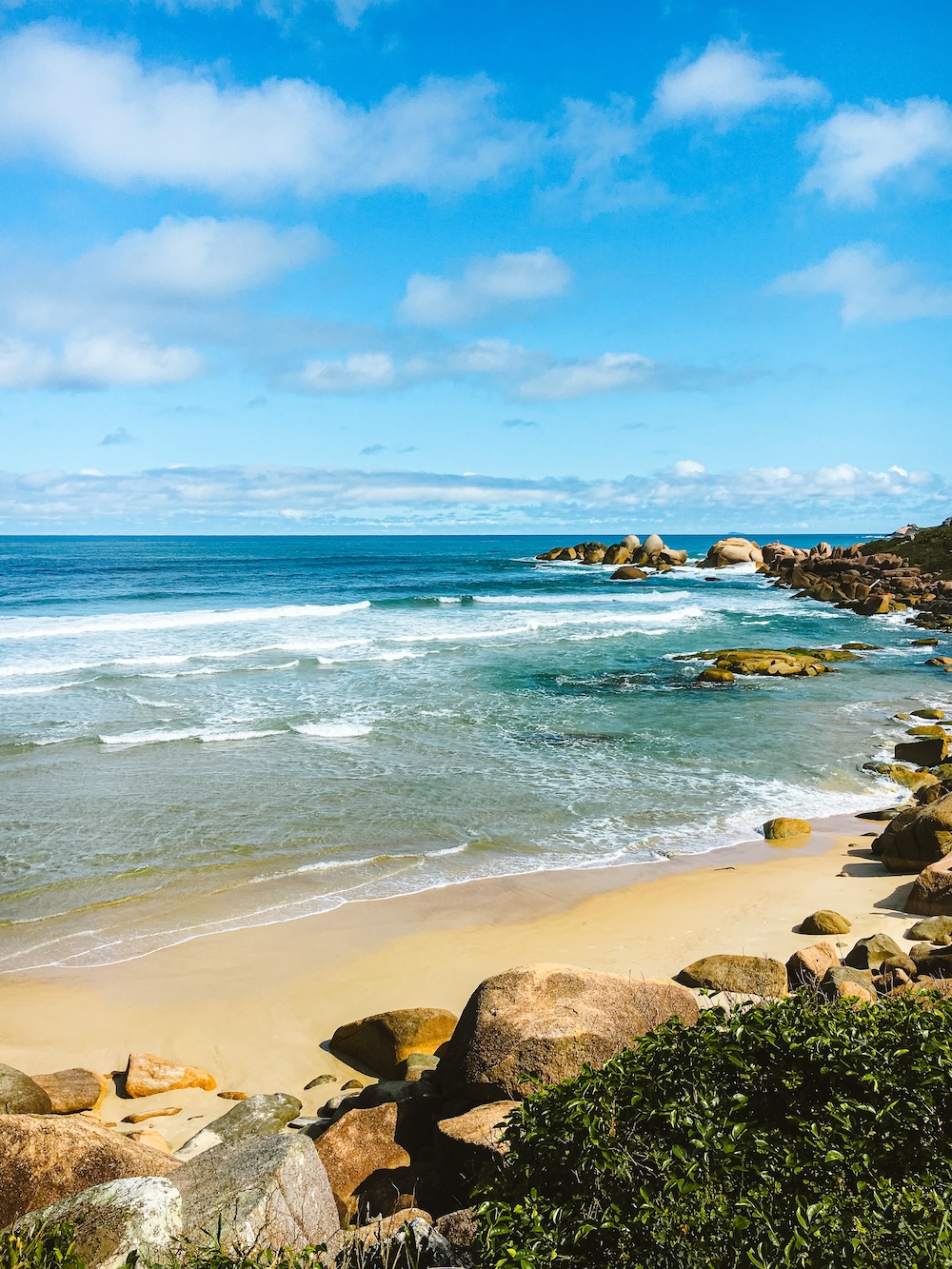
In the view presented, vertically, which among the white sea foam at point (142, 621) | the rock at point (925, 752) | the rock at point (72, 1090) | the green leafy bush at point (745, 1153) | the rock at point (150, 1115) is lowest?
the rock at point (150, 1115)

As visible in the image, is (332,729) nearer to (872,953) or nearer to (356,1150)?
(872,953)

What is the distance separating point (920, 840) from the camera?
12016mm

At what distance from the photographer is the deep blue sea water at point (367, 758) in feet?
39.6

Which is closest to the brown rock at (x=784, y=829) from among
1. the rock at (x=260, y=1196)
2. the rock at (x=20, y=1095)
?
the rock at (x=260, y=1196)

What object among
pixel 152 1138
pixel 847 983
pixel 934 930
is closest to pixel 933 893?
pixel 934 930

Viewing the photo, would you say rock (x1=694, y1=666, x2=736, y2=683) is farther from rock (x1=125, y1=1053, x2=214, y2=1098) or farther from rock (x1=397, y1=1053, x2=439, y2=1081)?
rock (x1=125, y1=1053, x2=214, y2=1098)

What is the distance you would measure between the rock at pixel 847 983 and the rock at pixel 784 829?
5.67 m

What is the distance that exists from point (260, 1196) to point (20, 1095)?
3189 millimetres

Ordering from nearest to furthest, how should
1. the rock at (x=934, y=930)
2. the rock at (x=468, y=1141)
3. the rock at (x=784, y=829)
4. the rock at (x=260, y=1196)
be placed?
the rock at (x=260, y=1196), the rock at (x=468, y=1141), the rock at (x=934, y=930), the rock at (x=784, y=829)

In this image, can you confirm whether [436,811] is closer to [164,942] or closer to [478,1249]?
[164,942]

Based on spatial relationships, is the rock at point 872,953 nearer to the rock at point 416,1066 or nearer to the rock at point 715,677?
the rock at point 416,1066

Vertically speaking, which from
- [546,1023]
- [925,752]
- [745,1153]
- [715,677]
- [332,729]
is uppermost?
[745,1153]

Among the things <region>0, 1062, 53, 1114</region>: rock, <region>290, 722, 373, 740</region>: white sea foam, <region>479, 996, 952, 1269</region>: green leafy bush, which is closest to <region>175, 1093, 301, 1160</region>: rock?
<region>0, 1062, 53, 1114</region>: rock

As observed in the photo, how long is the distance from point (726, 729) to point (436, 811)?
9.33 metres
